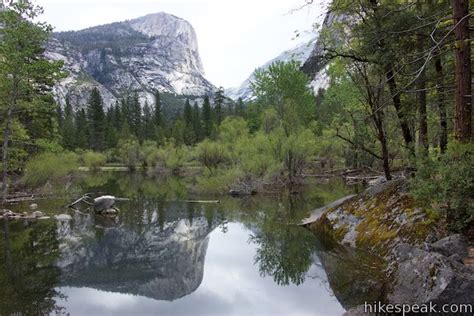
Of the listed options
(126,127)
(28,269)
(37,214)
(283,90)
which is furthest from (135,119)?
(28,269)

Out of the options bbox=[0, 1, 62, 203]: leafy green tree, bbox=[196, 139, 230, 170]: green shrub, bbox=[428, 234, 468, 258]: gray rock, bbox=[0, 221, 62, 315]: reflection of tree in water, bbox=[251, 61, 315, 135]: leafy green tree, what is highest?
bbox=[251, 61, 315, 135]: leafy green tree

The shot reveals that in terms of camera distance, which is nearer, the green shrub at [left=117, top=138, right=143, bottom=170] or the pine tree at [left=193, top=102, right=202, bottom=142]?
the green shrub at [left=117, top=138, right=143, bottom=170]

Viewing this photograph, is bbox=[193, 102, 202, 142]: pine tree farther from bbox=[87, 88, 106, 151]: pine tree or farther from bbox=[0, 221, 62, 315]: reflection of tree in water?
bbox=[0, 221, 62, 315]: reflection of tree in water

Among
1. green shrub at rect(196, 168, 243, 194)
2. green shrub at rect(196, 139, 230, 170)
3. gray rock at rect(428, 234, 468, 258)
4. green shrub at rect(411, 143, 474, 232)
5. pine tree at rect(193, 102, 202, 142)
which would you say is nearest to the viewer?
gray rock at rect(428, 234, 468, 258)

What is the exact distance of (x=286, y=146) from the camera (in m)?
31.8

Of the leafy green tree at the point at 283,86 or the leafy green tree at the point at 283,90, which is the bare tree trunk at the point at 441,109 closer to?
the leafy green tree at the point at 283,90

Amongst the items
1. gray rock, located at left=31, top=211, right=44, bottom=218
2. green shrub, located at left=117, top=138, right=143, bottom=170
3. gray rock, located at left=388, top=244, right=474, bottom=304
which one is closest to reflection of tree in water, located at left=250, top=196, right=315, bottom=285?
gray rock, located at left=388, top=244, right=474, bottom=304

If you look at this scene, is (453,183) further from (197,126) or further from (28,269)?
(197,126)

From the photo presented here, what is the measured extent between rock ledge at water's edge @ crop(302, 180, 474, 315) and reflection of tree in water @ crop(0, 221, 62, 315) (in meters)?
6.11

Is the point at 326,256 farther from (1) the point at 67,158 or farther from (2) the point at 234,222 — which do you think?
(1) the point at 67,158

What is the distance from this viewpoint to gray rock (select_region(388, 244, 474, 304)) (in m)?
5.36

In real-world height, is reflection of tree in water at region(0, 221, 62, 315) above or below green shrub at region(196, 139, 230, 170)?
below

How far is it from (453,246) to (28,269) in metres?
9.87

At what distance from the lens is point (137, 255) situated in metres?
12.3
